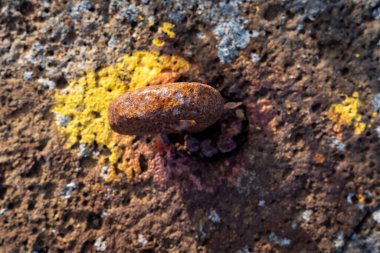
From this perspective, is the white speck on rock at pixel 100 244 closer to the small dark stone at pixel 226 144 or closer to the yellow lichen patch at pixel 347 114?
the small dark stone at pixel 226 144

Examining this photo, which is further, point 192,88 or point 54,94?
point 54,94

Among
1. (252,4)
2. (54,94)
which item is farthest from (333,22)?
(54,94)

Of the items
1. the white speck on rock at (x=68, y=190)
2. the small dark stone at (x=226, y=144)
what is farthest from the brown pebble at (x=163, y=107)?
the white speck on rock at (x=68, y=190)

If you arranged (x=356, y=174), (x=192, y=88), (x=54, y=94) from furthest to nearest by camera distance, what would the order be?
(x=54, y=94) < (x=356, y=174) < (x=192, y=88)

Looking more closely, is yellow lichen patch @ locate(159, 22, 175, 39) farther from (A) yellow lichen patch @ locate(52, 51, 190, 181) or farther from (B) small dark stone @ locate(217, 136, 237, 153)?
(B) small dark stone @ locate(217, 136, 237, 153)

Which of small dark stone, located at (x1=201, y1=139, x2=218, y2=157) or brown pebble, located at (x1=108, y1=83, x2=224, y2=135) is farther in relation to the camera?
small dark stone, located at (x1=201, y1=139, x2=218, y2=157)

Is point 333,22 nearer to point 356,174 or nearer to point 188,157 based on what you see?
point 356,174

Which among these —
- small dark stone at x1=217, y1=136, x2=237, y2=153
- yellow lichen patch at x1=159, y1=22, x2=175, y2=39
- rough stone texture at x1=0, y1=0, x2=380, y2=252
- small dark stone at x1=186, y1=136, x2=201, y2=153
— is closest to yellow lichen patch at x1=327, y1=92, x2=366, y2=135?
rough stone texture at x1=0, y1=0, x2=380, y2=252

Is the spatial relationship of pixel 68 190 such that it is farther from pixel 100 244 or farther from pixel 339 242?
pixel 339 242
